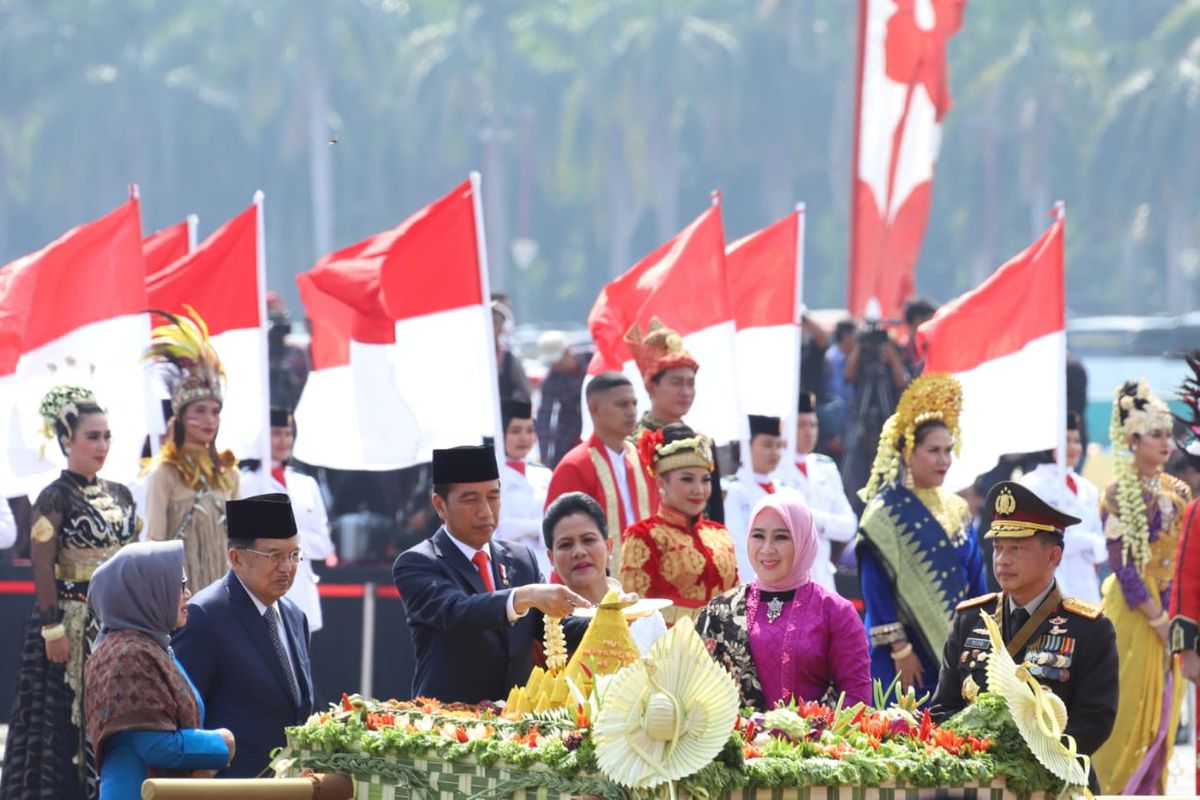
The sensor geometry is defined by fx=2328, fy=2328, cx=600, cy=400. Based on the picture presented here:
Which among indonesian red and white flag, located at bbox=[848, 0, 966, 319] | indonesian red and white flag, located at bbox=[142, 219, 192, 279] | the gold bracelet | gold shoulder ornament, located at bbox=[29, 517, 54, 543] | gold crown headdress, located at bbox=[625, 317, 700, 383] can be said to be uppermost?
indonesian red and white flag, located at bbox=[848, 0, 966, 319]

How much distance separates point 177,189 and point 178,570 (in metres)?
68.4

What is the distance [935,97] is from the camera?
17.1 m

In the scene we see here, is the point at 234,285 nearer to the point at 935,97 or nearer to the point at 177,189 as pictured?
the point at 935,97

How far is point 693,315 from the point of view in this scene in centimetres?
1144

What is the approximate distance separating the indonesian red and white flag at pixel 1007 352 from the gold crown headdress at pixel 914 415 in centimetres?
202

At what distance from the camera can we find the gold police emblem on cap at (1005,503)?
6.57 meters

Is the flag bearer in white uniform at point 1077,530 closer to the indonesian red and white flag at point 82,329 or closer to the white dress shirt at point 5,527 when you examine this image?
the indonesian red and white flag at point 82,329

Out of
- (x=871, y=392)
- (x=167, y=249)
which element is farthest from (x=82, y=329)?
(x=871, y=392)

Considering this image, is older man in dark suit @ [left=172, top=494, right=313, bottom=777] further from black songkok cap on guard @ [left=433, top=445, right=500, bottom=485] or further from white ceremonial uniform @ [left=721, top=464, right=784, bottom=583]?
white ceremonial uniform @ [left=721, top=464, right=784, bottom=583]

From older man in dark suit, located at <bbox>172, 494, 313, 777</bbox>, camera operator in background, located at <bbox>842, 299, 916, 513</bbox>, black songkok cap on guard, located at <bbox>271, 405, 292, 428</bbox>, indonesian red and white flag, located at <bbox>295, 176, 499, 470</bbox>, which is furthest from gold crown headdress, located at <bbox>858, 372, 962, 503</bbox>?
camera operator in background, located at <bbox>842, 299, 916, 513</bbox>

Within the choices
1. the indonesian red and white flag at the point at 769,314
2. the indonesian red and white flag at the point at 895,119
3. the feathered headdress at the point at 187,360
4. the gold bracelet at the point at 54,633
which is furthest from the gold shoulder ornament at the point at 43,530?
the indonesian red and white flag at the point at 895,119

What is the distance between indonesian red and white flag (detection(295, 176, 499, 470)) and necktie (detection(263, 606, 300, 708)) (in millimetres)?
4308

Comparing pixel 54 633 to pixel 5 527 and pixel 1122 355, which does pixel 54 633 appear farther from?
pixel 1122 355

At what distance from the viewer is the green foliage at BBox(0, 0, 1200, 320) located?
67.4m
